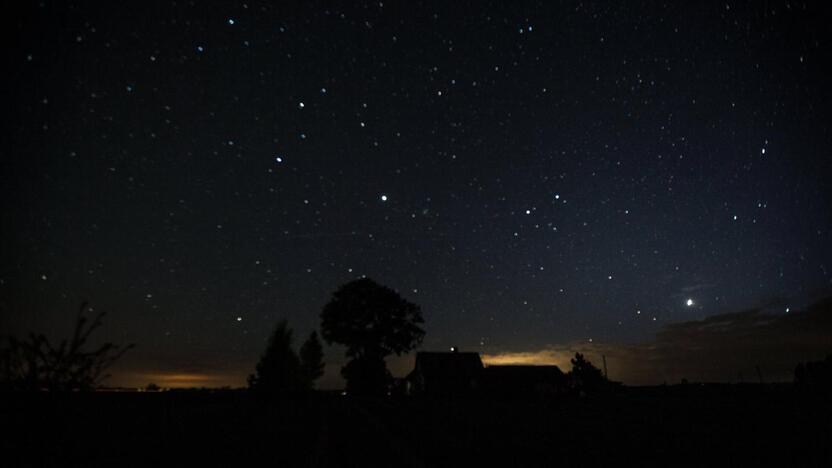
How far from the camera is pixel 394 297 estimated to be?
4941 centimetres

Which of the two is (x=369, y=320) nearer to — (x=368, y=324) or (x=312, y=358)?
(x=368, y=324)

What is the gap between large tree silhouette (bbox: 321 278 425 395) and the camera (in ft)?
151

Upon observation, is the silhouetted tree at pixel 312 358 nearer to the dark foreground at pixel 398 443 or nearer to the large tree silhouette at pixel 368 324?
the large tree silhouette at pixel 368 324

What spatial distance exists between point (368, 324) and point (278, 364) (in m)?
20.4

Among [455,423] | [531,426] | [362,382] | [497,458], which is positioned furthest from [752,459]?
[362,382]

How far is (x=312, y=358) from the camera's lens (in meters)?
79.1

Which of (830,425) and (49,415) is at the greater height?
(49,415)

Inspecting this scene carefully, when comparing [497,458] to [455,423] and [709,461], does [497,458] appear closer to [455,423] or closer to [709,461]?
[709,461]

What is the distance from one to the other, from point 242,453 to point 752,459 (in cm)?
1087

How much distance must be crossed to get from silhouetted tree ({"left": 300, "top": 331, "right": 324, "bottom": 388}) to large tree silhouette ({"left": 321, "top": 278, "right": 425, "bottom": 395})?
1289 inches

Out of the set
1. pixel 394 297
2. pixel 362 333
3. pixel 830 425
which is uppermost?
pixel 394 297

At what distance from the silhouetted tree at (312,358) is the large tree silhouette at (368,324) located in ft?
107

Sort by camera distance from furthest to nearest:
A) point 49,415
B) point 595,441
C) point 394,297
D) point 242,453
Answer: point 394,297, point 595,441, point 242,453, point 49,415

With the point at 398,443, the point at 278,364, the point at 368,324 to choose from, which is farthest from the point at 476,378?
the point at 398,443
